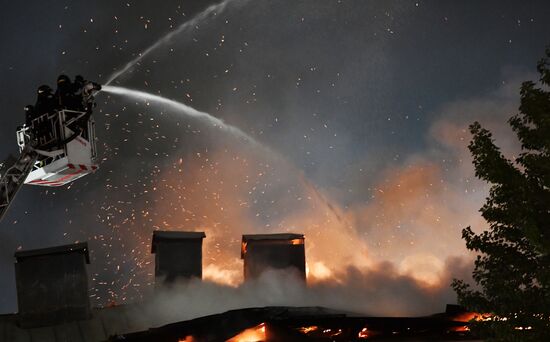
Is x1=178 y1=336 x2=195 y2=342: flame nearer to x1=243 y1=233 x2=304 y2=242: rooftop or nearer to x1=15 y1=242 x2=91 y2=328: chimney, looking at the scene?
x1=15 y1=242 x2=91 y2=328: chimney

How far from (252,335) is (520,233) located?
19.1ft

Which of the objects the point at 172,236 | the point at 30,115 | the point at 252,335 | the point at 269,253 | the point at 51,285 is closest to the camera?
the point at 30,115

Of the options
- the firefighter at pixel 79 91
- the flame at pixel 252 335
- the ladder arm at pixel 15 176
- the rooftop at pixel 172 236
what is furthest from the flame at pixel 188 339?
the firefighter at pixel 79 91

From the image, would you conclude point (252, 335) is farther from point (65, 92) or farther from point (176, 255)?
point (65, 92)

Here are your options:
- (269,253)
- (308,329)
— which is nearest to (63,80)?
(308,329)

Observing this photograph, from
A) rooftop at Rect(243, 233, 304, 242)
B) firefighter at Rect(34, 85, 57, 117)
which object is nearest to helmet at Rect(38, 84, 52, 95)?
firefighter at Rect(34, 85, 57, 117)

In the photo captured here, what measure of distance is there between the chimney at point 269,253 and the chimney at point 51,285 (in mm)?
4085

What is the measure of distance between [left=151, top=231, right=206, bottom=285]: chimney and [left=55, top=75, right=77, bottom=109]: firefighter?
6.42 m

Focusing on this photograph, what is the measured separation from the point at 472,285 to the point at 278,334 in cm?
1071

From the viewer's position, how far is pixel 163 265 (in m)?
16.4

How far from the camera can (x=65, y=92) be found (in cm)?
1062

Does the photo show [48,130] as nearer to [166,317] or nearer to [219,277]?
[166,317]

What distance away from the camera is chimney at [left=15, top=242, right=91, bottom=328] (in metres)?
14.9

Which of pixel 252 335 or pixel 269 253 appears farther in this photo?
pixel 269 253
